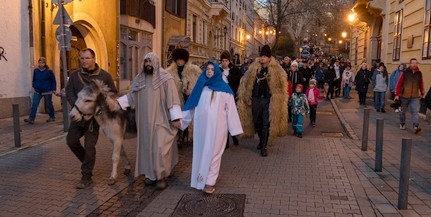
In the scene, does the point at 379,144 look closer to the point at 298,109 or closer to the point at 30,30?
the point at 298,109

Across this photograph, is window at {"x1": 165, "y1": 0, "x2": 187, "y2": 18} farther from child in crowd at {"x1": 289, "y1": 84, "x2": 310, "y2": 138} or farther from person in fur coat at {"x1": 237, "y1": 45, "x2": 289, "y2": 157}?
person in fur coat at {"x1": 237, "y1": 45, "x2": 289, "y2": 157}

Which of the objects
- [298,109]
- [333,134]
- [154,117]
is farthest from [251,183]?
[333,134]

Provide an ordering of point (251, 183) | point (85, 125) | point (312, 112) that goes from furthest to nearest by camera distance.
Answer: point (312, 112) < point (251, 183) < point (85, 125)

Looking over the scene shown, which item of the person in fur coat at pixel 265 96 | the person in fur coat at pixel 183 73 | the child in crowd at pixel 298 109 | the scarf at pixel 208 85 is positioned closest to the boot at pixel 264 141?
the person in fur coat at pixel 265 96

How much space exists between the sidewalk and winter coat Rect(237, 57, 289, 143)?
1.72ft

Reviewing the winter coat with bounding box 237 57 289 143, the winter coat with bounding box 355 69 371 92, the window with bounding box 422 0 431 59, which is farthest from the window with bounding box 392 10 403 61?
the winter coat with bounding box 237 57 289 143

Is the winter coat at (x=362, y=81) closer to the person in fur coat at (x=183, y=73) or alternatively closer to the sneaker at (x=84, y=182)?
the person in fur coat at (x=183, y=73)

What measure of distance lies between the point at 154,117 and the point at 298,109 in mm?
5511

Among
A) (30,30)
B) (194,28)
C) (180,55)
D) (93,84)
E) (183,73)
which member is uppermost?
(194,28)

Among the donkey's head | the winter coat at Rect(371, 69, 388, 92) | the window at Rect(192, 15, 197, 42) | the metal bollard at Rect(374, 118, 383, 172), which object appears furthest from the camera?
the window at Rect(192, 15, 197, 42)

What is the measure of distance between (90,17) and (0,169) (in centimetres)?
1028

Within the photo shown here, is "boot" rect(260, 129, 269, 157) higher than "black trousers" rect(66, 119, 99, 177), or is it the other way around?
"black trousers" rect(66, 119, 99, 177)

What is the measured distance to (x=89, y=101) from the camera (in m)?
5.80

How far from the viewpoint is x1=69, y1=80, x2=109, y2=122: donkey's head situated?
18.7 feet
